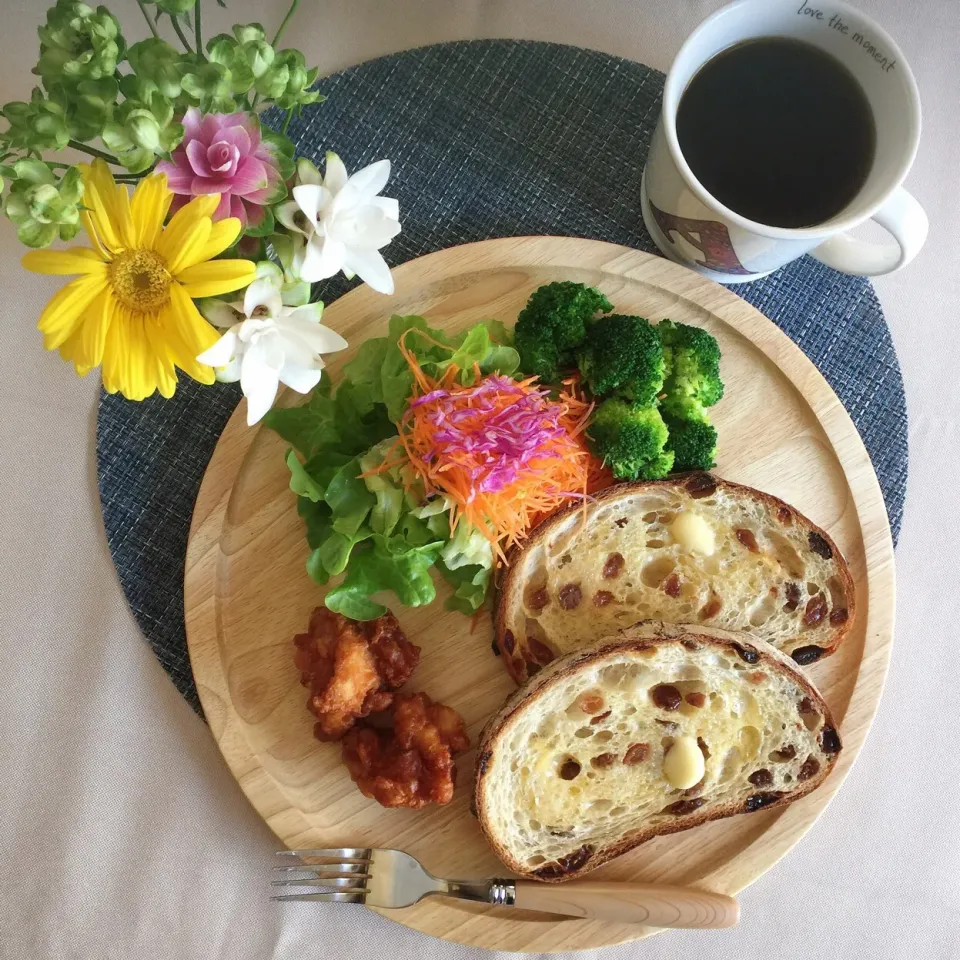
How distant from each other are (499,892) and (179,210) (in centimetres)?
157

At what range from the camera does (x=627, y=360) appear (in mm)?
1837

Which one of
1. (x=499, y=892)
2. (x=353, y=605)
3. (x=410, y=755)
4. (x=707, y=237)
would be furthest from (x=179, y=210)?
(x=499, y=892)

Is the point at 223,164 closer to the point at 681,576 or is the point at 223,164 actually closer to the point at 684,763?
the point at 681,576

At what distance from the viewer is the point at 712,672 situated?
6.13 ft

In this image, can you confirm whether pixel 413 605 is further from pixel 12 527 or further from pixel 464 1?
pixel 464 1

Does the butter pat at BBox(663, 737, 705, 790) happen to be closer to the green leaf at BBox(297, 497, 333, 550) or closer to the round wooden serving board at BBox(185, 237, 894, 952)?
the round wooden serving board at BBox(185, 237, 894, 952)

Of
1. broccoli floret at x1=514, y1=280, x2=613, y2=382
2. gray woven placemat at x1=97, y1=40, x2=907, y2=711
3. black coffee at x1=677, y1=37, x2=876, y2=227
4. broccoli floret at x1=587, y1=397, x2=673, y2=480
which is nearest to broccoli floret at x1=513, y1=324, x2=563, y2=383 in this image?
broccoli floret at x1=514, y1=280, x2=613, y2=382

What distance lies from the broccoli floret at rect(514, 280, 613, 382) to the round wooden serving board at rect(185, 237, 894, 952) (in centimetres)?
16

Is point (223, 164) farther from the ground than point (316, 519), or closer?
farther from the ground

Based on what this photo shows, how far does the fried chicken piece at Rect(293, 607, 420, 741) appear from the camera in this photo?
73.7 inches

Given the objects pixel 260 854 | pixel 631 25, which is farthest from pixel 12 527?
pixel 631 25

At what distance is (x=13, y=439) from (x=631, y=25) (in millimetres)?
1954

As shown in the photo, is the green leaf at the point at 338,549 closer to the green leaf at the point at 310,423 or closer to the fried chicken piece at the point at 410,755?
the green leaf at the point at 310,423

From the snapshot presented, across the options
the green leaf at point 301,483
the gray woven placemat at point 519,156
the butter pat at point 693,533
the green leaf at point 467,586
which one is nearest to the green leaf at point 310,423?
the green leaf at point 301,483
